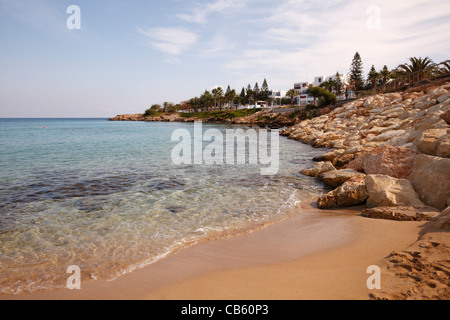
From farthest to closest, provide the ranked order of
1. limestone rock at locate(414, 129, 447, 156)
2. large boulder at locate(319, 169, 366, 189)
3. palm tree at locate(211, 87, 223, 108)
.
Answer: palm tree at locate(211, 87, 223, 108) → large boulder at locate(319, 169, 366, 189) → limestone rock at locate(414, 129, 447, 156)

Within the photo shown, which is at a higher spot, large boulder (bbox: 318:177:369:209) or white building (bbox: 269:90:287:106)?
white building (bbox: 269:90:287:106)

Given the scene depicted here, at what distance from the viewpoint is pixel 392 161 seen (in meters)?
8.71

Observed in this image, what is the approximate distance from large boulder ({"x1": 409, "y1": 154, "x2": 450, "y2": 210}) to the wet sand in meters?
1.39

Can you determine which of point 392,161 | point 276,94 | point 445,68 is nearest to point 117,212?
point 392,161

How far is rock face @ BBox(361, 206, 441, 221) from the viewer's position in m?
5.64

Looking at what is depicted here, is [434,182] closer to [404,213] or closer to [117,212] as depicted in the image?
[404,213]

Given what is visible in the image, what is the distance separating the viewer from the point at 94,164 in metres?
16.0

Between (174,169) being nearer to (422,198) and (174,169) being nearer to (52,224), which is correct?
(52,224)

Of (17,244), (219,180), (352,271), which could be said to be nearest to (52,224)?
(17,244)

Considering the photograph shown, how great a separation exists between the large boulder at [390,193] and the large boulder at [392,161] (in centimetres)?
133

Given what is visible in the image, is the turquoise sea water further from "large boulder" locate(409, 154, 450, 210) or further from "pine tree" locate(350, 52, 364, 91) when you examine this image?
"pine tree" locate(350, 52, 364, 91)

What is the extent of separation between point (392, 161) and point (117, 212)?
30.3 feet

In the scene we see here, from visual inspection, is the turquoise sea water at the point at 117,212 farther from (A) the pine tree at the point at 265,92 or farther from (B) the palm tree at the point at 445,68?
(A) the pine tree at the point at 265,92

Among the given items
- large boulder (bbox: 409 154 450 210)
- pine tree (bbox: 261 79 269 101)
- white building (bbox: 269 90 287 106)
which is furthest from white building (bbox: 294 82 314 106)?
large boulder (bbox: 409 154 450 210)
